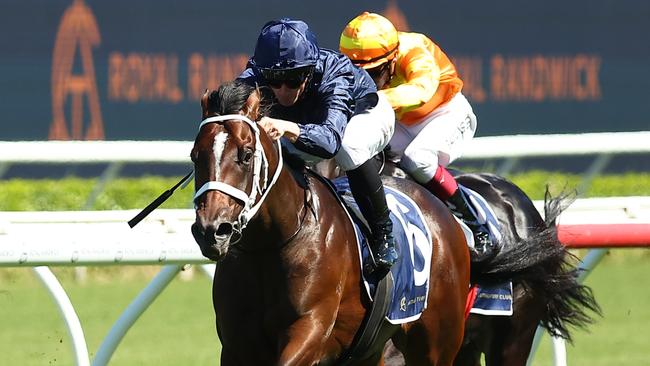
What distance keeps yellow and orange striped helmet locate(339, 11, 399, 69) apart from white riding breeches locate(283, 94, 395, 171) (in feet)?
1.48

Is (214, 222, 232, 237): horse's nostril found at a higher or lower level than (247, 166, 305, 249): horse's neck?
higher

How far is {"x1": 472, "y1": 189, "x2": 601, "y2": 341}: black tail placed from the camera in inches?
189

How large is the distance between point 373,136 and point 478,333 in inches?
51.3

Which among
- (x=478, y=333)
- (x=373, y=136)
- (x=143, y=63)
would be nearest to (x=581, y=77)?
(x=143, y=63)

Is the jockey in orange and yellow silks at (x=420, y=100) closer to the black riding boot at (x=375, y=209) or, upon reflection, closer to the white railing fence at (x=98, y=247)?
the black riding boot at (x=375, y=209)

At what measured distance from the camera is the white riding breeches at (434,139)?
15.4 ft

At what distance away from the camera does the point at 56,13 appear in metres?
10.1

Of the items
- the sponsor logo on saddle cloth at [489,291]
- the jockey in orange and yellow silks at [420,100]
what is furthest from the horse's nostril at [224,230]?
the sponsor logo on saddle cloth at [489,291]

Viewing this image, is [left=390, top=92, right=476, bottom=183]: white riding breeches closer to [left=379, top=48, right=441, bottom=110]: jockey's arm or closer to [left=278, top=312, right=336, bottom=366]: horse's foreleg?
[left=379, top=48, right=441, bottom=110]: jockey's arm

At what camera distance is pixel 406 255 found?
4113 mm

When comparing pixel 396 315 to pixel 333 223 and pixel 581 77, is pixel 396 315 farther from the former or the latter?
pixel 581 77

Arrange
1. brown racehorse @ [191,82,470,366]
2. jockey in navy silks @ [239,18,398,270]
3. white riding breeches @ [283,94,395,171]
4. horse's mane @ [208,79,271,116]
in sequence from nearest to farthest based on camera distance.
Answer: brown racehorse @ [191,82,470,366], horse's mane @ [208,79,271,116], jockey in navy silks @ [239,18,398,270], white riding breeches @ [283,94,395,171]

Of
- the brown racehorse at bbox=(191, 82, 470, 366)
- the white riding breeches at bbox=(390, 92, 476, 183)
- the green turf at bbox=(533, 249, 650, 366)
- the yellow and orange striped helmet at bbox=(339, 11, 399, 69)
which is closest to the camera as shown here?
the brown racehorse at bbox=(191, 82, 470, 366)

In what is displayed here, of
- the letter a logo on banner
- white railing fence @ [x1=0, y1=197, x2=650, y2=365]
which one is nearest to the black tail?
white railing fence @ [x1=0, y1=197, x2=650, y2=365]
